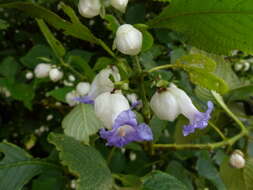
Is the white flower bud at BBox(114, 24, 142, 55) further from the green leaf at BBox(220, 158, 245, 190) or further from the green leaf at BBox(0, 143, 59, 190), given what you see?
the green leaf at BBox(220, 158, 245, 190)

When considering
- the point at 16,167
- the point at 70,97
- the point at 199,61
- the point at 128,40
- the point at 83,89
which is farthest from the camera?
the point at 70,97

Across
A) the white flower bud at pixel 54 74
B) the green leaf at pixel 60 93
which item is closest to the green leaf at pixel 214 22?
the white flower bud at pixel 54 74

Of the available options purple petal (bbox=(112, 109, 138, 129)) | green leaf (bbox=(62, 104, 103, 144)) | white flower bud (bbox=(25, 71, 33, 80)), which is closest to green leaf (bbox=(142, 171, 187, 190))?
purple petal (bbox=(112, 109, 138, 129))

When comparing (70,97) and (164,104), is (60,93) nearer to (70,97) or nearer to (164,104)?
(70,97)

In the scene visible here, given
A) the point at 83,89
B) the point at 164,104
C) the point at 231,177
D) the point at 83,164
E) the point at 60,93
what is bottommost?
the point at 231,177

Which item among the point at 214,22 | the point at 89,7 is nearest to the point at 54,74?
the point at 89,7

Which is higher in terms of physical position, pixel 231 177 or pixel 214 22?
pixel 214 22
